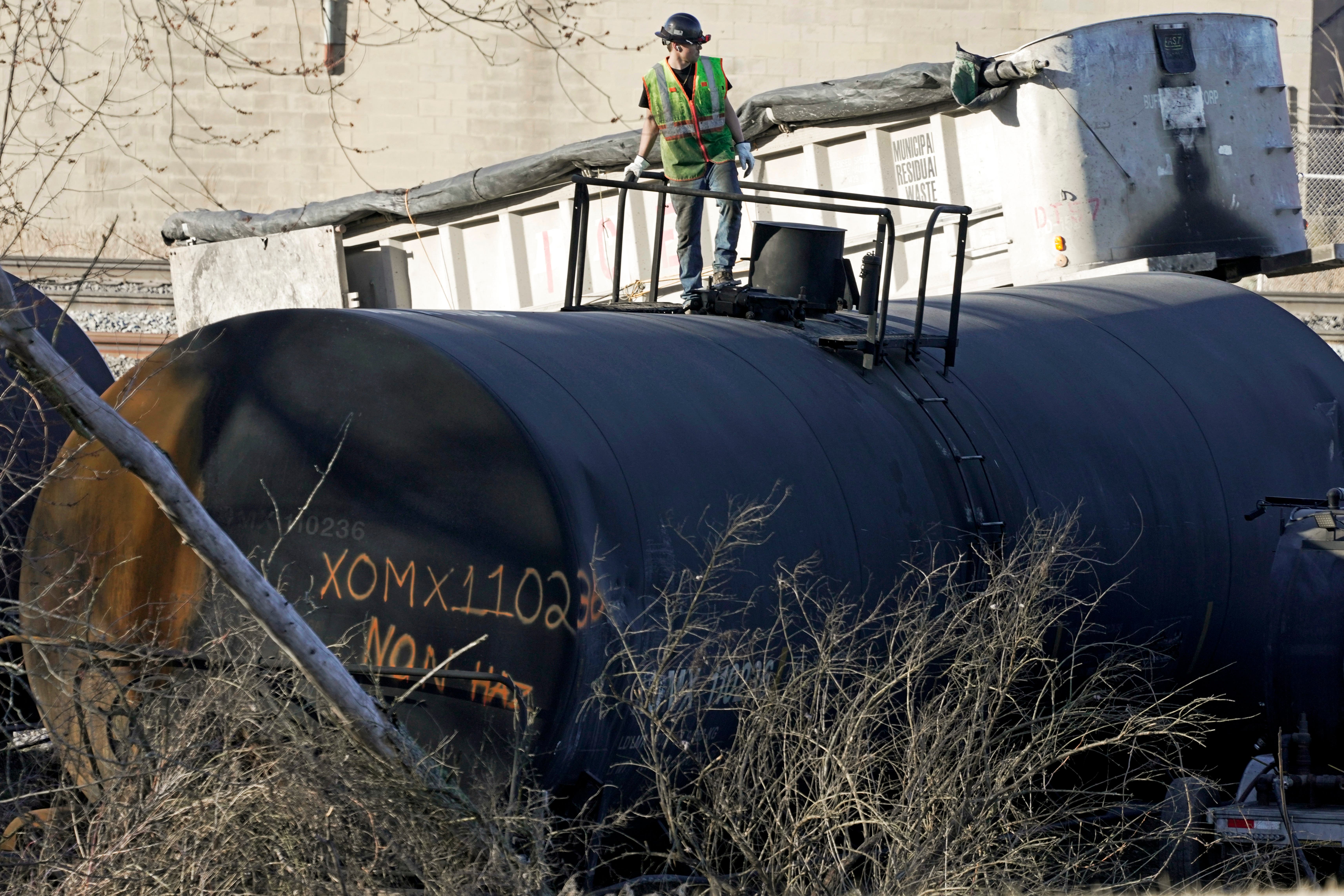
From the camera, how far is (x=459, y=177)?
49.2 feet

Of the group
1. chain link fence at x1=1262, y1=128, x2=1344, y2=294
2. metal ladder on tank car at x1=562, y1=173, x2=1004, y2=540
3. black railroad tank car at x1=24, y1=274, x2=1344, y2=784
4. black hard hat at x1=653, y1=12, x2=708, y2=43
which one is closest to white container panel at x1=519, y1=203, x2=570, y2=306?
black hard hat at x1=653, y1=12, x2=708, y2=43

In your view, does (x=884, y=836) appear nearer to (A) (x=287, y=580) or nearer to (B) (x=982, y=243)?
(A) (x=287, y=580)

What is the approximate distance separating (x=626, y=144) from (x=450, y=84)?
48.6ft

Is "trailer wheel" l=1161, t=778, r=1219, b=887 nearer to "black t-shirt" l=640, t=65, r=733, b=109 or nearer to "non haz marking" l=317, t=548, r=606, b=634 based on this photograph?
"non haz marking" l=317, t=548, r=606, b=634

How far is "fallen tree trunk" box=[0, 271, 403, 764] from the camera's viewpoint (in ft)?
13.6

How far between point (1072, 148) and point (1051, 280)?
1.01 metres

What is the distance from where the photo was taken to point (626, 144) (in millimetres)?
13641

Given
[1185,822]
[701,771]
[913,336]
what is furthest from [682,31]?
[701,771]

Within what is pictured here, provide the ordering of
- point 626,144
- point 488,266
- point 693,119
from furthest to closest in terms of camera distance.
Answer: point 488,266 < point 626,144 < point 693,119

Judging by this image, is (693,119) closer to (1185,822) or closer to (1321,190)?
(1185,822)

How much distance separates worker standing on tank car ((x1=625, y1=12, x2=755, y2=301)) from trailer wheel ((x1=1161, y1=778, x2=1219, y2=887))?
3905mm

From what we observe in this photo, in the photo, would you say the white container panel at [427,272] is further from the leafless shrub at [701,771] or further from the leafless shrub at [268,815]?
the leafless shrub at [268,815]

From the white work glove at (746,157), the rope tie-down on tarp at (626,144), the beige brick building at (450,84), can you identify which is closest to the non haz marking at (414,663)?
the white work glove at (746,157)

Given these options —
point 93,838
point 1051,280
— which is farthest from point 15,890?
point 1051,280
